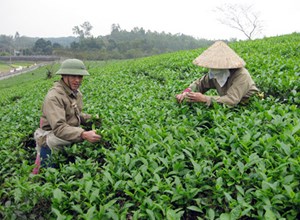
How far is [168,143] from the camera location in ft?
8.06

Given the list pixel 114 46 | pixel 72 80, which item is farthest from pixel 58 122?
pixel 114 46

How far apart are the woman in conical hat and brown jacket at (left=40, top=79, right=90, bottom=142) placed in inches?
43.6

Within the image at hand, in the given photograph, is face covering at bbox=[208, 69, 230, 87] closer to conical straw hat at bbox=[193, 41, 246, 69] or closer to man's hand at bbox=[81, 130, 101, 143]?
conical straw hat at bbox=[193, 41, 246, 69]

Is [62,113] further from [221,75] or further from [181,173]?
[221,75]

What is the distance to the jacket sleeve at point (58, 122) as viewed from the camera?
2859mm

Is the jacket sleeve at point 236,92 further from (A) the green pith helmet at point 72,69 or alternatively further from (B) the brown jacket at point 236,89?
(A) the green pith helmet at point 72,69

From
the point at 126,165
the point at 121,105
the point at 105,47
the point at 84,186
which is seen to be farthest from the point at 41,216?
the point at 105,47

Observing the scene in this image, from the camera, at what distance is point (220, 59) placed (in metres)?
3.08

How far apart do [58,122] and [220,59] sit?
1661 millimetres

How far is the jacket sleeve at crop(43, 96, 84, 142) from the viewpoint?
286 cm

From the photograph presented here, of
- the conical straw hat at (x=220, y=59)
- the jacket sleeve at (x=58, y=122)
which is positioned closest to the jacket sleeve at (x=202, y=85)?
the conical straw hat at (x=220, y=59)

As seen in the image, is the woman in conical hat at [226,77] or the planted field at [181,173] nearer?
the planted field at [181,173]

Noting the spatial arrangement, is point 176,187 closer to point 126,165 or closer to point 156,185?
point 156,185

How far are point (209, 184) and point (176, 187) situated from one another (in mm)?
228
